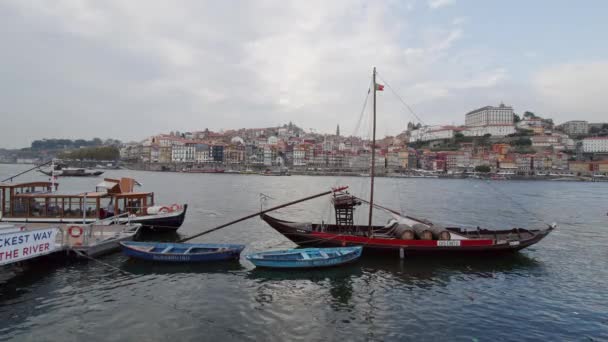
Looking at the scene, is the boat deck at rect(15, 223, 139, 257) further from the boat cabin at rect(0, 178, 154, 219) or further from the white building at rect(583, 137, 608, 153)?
the white building at rect(583, 137, 608, 153)

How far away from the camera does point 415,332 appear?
9.03m

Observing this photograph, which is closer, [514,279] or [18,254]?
[18,254]

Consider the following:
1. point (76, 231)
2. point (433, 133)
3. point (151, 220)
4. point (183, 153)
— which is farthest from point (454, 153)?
point (76, 231)

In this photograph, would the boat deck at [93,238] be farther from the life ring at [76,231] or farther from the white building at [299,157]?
the white building at [299,157]

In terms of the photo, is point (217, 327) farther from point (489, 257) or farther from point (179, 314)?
point (489, 257)

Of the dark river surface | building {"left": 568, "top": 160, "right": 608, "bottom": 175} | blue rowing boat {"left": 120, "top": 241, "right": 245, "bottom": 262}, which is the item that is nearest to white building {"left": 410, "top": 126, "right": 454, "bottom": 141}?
building {"left": 568, "top": 160, "right": 608, "bottom": 175}

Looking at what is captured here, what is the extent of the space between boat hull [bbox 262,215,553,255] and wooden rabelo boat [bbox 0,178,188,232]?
6751mm

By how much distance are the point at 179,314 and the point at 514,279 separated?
11.4 metres

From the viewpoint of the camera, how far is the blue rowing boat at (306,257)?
13242 mm

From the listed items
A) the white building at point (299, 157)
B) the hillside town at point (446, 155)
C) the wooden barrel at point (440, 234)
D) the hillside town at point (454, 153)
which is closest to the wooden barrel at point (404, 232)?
the wooden barrel at point (440, 234)

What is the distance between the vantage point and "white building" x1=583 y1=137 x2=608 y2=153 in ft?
480

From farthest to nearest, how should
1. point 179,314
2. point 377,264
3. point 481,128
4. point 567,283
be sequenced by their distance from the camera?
point 481,128 < point 377,264 < point 567,283 < point 179,314

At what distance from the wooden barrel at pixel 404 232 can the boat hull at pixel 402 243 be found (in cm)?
32

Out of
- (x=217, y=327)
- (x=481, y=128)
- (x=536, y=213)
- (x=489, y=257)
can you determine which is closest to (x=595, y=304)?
(x=489, y=257)
